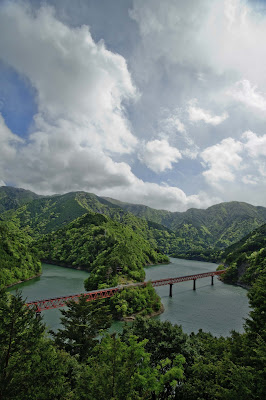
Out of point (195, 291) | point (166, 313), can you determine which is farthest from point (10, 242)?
point (195, 291)

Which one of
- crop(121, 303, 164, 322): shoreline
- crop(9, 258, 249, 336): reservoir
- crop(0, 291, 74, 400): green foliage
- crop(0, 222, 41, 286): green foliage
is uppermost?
crop(0, 291, 74, 400): green foliage

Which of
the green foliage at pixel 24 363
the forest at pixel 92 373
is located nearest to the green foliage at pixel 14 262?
the forest at pixel 92 373

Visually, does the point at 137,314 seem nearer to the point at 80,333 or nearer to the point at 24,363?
the point at 80,333

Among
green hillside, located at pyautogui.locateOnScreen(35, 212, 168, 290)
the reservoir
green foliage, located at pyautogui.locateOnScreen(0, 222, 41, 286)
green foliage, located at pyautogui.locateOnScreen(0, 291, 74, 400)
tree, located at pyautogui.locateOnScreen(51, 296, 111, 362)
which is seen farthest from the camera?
green hillside, located at pyautogui.locateOnScreen(35, 212, 168, 290)

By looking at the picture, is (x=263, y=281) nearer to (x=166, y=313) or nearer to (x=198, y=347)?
(x=198, y=347)

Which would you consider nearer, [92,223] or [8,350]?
[8,350]

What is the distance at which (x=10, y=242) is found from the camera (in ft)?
291

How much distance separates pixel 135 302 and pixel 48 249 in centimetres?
9969

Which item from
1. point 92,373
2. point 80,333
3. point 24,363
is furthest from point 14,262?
point 92,373

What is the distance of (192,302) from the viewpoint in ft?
214

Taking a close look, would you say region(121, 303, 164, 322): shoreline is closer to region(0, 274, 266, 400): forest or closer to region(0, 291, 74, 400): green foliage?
region(0, 274, 266, 400): forest

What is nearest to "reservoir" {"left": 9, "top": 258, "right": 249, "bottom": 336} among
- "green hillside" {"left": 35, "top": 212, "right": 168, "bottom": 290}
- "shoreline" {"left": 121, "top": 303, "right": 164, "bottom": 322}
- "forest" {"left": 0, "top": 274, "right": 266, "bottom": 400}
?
"shoreline" {"left": 121, "top": 303, "right": 164, "bottom": 322}

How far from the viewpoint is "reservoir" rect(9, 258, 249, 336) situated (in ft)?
153

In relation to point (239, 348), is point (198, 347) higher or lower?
lower
